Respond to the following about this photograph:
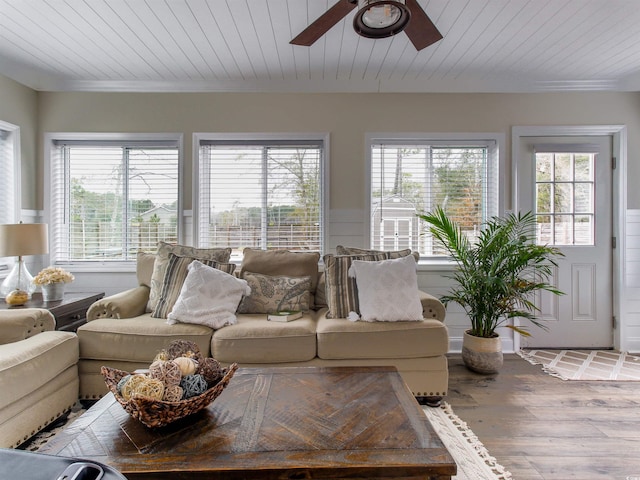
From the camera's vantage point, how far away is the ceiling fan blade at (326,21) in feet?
5.72

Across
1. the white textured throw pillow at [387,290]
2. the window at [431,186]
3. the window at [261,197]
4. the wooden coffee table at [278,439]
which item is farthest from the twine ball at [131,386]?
the window at [431,186]

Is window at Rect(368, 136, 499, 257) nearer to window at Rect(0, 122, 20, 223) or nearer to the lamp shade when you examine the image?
the lamp shade

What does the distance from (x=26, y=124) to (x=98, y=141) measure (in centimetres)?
58

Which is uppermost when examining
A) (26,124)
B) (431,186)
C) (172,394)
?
(26,124)

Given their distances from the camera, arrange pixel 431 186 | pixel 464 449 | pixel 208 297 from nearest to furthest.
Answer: pixel 464 449 < pixel 208 297 < pixel 431 186

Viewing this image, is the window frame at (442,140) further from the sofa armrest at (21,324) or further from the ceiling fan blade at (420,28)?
the sofa armrest at (21,324)

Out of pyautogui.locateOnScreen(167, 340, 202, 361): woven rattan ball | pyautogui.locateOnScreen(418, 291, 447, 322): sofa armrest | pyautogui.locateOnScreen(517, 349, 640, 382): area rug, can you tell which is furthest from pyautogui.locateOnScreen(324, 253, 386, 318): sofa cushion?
pyautogui.locateOnScreen(517, 349, 640, 382): area rug

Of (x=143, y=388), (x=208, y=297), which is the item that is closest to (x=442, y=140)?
(x=208, y=297)

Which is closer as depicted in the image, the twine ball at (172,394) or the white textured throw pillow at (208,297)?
the twine ball at (172,394)

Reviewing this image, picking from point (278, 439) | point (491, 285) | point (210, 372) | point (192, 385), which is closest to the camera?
point (278, 439)

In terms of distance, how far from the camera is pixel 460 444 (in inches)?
79.0

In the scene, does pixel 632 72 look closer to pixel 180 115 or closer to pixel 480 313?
pixel 480 313

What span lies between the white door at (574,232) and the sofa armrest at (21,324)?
398 cm

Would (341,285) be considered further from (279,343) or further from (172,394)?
(172,394)
